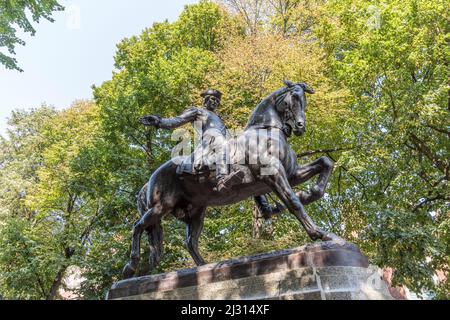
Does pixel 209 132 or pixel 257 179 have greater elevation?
pixel 209 132

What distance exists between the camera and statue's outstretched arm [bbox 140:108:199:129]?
6762mm

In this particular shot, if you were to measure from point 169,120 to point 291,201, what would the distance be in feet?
8.07

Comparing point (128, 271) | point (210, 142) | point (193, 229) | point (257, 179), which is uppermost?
point (210, 142)

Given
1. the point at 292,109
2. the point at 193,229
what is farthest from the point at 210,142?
the point at 193,229

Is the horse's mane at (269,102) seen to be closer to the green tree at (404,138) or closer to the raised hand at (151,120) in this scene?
the raised hand at (151,120)

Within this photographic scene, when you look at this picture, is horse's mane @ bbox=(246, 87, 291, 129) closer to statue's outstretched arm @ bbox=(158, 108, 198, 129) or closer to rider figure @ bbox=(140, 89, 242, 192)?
rider figure @ bbox=(140, 89, 242, 192)

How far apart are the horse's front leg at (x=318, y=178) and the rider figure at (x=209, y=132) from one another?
37.3 inches

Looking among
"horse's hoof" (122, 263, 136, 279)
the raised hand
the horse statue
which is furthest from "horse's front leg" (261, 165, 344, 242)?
"horse's hoof" (122, 263, 136, 279)

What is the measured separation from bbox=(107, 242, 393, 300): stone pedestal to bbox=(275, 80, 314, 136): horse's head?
1960mm

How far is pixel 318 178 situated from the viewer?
6.45 metres

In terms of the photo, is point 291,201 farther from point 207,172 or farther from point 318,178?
point 207,172
